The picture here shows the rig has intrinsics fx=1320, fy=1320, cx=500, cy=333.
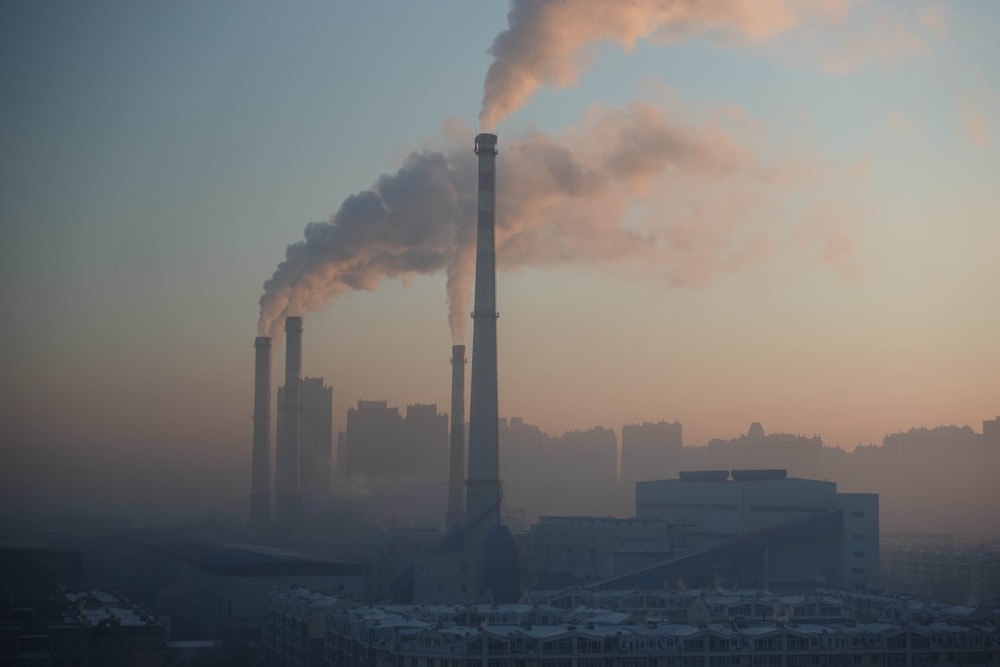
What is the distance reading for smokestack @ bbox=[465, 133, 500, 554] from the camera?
3152 centimetres

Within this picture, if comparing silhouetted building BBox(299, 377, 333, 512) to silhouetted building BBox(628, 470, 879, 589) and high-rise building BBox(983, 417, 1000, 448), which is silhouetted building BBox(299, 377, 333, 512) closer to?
silhouetted building BBox(628, 470, 879, 589)

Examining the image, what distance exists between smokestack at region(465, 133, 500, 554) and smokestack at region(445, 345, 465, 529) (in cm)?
768

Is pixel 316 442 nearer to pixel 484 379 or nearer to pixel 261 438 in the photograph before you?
pixel 261 438

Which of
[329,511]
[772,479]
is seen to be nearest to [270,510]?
[329,511]

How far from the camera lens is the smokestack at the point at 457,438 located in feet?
130

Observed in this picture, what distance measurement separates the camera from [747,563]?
3272 cm

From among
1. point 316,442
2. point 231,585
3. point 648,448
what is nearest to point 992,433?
point 648,448

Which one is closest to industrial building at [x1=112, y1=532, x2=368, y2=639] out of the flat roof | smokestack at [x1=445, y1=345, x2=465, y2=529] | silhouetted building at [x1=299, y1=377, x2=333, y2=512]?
the flat roof

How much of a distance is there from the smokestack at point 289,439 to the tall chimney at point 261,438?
0.48 m

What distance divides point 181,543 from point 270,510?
19.0 feet

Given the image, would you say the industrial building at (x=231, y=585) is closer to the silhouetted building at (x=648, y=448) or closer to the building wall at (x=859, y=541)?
the building wall at (x=859, y=541)

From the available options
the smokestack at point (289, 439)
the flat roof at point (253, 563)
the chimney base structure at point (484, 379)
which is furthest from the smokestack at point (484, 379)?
the smokestack at point (289, 439)

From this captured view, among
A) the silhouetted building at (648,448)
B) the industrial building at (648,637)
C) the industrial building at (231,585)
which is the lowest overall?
the industrial building at (231,585)

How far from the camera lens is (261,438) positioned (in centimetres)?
4519
